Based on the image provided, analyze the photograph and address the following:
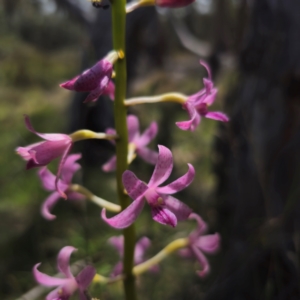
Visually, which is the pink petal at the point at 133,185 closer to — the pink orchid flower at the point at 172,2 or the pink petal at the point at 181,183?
the pink petal at the point at 181,183

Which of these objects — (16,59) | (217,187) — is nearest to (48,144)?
(217,187)

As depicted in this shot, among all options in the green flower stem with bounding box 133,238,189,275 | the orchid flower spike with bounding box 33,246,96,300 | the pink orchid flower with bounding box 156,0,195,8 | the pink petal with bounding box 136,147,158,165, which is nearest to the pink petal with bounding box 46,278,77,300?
the orchid flower spike with bounding box 33,246,96,300

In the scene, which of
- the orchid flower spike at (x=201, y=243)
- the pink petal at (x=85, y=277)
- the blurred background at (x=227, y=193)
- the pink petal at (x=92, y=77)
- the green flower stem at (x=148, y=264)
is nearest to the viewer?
the pink petal at (x=92, y=77)

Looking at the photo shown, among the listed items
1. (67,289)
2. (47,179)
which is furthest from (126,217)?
(47,179)

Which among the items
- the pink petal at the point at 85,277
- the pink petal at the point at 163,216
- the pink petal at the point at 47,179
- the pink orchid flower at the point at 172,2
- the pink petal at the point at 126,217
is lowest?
the pink petal at the point at 85,277

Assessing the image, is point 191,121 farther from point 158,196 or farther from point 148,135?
point 148,135

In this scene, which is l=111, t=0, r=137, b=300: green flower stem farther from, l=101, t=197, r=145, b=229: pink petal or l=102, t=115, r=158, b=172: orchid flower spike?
l=102, t=115, r=158, b=172: orchid flower spike

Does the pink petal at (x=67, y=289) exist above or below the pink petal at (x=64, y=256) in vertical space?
below

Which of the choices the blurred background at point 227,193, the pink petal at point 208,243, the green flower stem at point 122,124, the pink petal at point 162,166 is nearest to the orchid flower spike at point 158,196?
the pink petal at point 162,166
